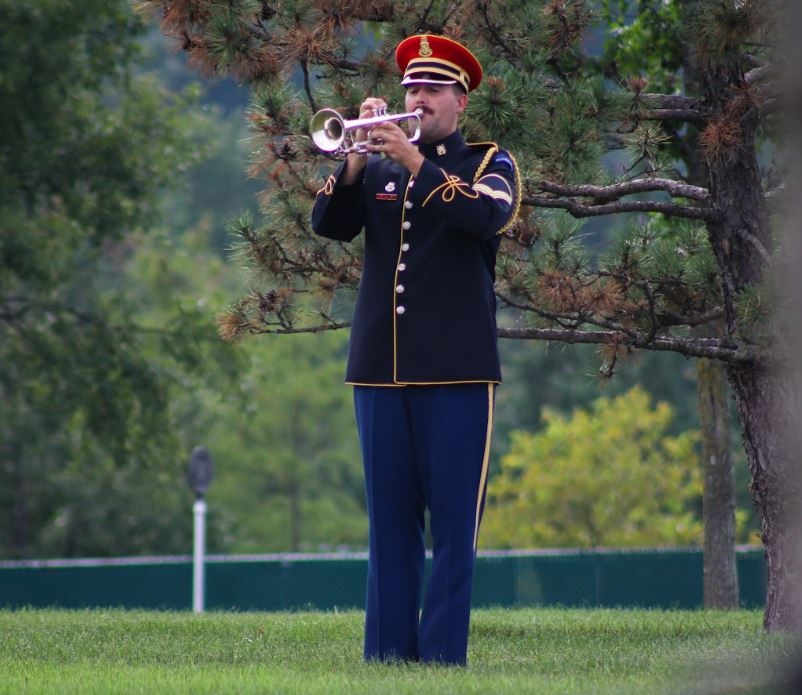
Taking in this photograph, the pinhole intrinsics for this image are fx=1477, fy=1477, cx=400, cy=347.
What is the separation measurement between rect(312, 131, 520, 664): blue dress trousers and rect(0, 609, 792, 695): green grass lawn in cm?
23

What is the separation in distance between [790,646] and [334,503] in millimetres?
28389

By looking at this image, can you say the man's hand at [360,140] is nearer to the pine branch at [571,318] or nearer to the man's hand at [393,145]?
the man's hand at [393,145]

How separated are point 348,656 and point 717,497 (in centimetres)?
651

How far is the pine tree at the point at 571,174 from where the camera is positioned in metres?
6.43

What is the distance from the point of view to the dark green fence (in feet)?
46.3

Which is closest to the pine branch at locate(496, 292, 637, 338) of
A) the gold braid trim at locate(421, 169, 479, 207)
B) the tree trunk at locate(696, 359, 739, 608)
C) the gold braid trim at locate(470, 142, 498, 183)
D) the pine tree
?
the pine tree

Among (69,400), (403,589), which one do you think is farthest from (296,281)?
(69,400)

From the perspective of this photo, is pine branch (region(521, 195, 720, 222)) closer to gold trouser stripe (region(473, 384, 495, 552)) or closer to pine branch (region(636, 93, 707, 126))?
pine branch (region(636, 93, 707, 126))

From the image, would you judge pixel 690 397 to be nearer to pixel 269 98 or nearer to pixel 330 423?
pixel 330 423

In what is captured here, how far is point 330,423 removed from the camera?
3297 centimetres

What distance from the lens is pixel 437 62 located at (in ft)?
16.3

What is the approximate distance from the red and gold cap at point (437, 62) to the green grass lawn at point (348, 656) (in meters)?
1.95

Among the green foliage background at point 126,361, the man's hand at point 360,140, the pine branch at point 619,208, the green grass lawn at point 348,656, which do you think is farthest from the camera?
the green foliage background at point 126,361

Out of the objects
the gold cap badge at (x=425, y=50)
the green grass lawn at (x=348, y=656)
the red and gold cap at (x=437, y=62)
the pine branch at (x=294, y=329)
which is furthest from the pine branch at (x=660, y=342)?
the gold cap badge at (x=425, y=50)
